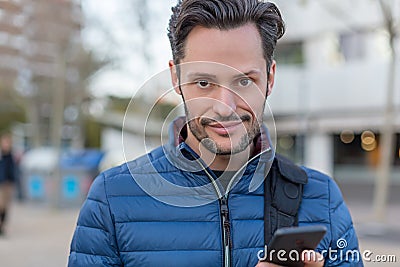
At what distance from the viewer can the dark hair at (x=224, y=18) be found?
150 cm

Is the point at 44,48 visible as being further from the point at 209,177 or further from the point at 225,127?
the point at 225,127

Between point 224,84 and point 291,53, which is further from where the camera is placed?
point 291,53

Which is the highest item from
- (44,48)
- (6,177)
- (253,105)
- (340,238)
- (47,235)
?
(44,48)

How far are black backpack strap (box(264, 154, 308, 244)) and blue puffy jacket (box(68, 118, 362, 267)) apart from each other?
0.02 m

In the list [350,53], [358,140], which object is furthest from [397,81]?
[358,140]

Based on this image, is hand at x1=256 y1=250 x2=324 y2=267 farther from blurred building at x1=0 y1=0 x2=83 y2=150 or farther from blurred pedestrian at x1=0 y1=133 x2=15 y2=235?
blurred building at x1=0 y1=0 x2=83 y2=150

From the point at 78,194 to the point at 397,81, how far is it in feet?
36.9

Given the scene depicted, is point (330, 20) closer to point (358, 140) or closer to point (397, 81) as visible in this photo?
point (397, 81)

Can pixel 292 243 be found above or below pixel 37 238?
above

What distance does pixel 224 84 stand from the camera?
1.45 metres

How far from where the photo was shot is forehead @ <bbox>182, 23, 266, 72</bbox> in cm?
147

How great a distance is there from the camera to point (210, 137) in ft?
4.98

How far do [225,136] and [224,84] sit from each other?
0.14 meters

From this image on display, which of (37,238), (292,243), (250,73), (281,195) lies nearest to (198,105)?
(250,73)
